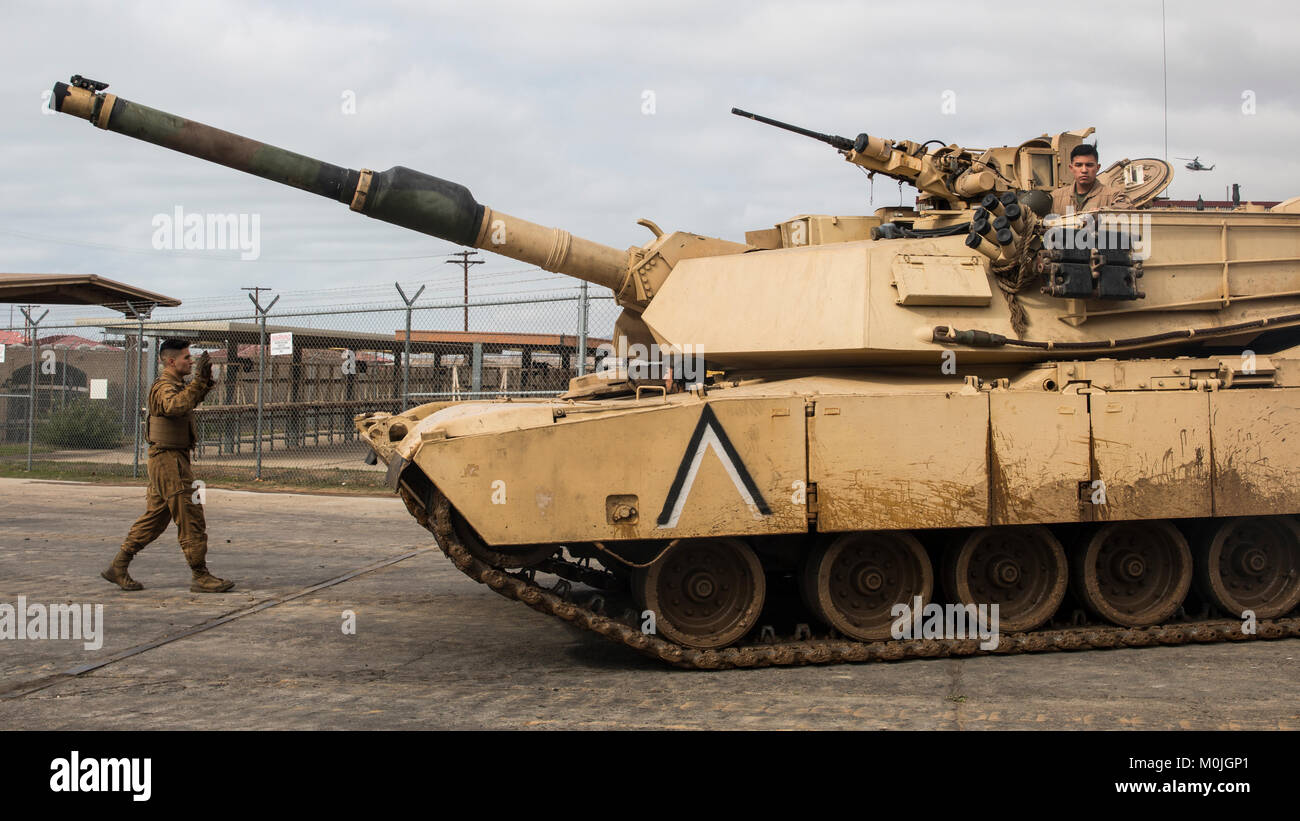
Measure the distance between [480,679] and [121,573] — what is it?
4302 millimetres

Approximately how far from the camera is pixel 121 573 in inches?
357

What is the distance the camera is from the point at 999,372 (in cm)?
793

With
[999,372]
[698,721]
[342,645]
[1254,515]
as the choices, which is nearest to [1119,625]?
[1254,515]

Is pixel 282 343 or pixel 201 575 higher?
pixel 282 343

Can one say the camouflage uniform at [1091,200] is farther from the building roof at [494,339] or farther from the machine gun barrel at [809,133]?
the building roof at [494,339]

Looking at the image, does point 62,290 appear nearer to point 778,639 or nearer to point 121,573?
point 121,573

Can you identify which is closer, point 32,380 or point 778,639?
point 778,639

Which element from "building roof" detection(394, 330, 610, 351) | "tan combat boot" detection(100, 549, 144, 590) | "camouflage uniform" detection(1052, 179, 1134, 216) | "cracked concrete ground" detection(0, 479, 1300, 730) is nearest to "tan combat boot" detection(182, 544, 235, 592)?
"cracked concrete ground" detection(0, 479, 1300, 730)

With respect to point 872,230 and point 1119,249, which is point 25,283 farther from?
point 1119,249

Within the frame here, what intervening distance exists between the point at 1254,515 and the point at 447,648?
5457mm

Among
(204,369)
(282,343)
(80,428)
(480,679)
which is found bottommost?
(480,679)

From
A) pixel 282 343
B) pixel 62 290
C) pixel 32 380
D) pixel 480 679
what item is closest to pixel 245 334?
pixel 32 380

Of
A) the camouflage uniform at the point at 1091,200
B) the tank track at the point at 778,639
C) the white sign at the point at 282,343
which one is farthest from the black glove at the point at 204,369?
the white sign at the point at 282,343

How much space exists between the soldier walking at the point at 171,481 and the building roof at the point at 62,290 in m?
1.74
